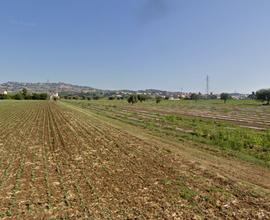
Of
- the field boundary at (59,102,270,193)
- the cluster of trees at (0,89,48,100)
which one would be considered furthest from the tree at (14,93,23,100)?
the field boundary at (59,102,270,193)

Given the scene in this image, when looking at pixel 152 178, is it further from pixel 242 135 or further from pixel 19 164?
pixel 242 135

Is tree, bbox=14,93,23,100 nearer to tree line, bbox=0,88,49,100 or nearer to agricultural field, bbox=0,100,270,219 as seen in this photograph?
tree line, bbox=0,88,49,100

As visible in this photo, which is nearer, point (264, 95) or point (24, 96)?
point (264, 95)

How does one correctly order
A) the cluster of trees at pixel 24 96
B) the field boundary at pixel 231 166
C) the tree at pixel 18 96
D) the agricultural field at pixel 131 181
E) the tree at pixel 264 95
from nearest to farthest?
the agricultural field at pixel 131 181 < the field boundary at pixel 231 166 < the tree at pixel 264 95 < the cluster of trees at pixel 24 96 < the tree at pixel 18 96

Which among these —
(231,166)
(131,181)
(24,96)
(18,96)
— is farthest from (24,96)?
(131,181)

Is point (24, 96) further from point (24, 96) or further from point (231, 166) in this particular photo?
point (231, 166)

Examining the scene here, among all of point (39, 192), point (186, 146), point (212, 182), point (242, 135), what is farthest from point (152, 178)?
point (242, 135)

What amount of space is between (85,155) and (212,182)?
7.15m

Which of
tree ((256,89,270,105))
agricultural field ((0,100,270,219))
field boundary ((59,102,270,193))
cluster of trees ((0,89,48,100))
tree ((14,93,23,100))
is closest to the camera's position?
agricultural field ((0,100,270,219))

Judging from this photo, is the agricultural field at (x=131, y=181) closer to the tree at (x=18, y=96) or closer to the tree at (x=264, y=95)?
the tree at (x=264, y=95)

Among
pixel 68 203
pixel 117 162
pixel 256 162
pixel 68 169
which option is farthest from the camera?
pixel 256 162

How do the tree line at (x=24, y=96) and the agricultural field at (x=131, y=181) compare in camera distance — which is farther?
the tree line at (x=24, y=96)

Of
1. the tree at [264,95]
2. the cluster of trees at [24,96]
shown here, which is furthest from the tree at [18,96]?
the tree at [264,95]

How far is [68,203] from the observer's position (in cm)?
879
